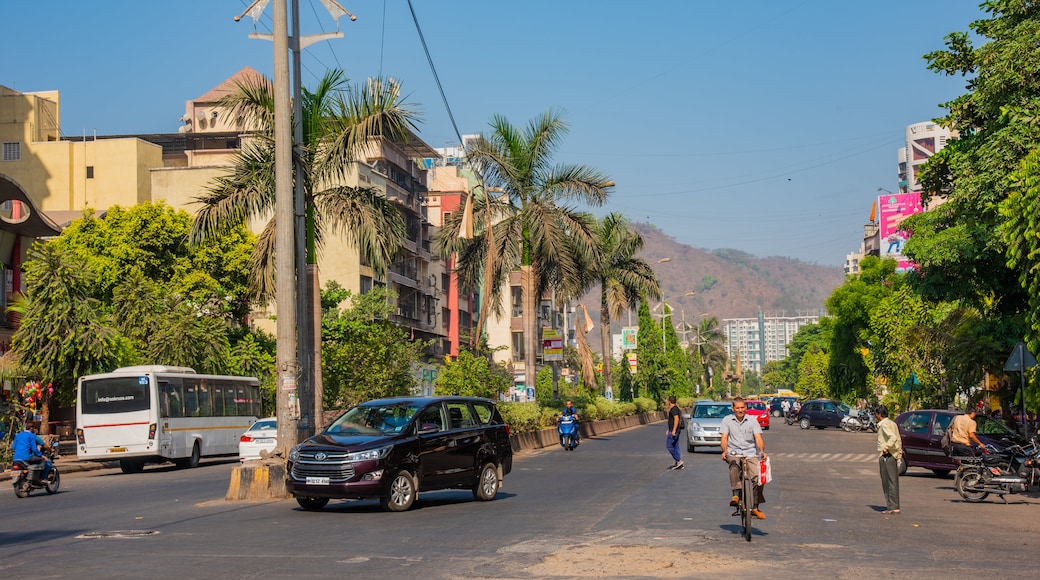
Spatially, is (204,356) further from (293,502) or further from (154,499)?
(293,502)

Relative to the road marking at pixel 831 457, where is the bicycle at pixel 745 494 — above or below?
above

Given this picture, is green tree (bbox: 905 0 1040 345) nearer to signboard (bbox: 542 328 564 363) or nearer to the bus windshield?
signboard (bbox: 542 328 564 363)

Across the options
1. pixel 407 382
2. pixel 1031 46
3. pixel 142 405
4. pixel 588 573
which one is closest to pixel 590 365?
pixel 407 382

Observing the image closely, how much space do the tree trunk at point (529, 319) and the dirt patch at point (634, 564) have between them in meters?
29.0

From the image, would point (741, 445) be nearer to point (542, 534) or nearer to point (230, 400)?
point (542, 534)

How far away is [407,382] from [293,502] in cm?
1921

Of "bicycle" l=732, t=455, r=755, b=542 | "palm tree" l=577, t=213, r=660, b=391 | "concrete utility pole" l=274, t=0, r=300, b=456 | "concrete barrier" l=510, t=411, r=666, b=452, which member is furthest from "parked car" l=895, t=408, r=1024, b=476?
"palm tree" l=577, t=213, r=660, b=391

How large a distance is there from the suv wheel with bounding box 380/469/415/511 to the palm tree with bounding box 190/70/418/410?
7.51m

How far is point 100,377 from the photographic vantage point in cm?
3481

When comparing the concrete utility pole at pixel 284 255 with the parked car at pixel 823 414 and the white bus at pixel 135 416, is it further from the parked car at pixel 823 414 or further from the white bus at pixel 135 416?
the parked car at pixel 823 414

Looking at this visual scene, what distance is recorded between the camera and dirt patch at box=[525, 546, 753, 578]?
10.7 metres

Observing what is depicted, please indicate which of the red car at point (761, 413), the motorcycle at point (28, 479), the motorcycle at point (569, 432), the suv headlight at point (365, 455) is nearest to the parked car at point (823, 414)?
the red car at point (761, 413)

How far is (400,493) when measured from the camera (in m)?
17.5

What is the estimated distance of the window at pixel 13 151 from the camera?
69.0m
